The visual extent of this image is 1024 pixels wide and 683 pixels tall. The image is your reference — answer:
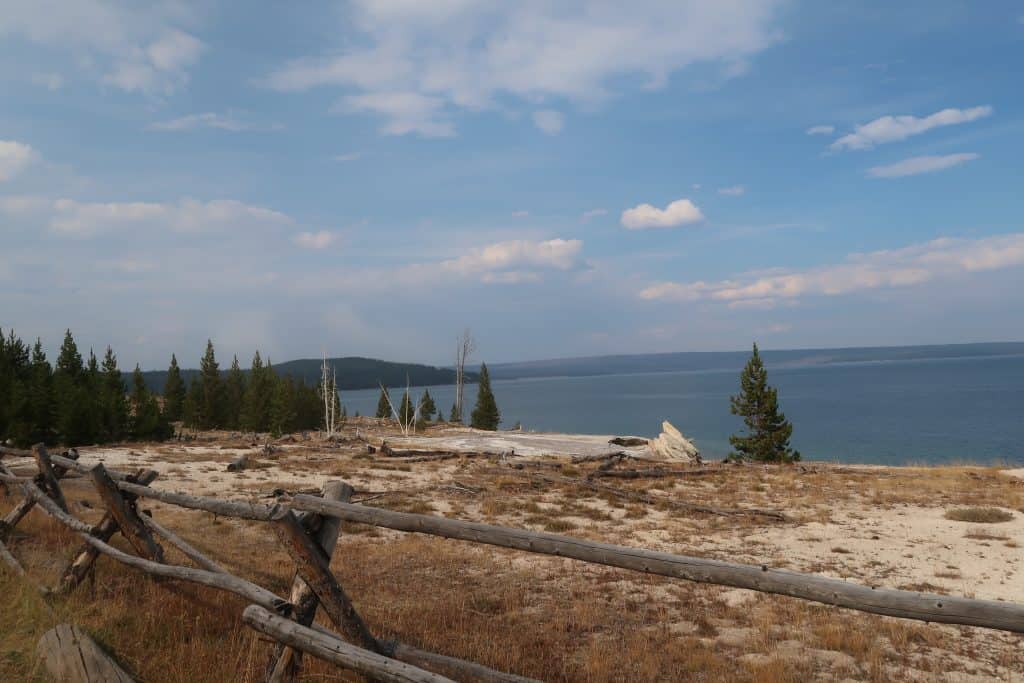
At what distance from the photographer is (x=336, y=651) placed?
3.81m

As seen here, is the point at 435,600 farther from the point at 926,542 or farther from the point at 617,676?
the point at 926,542

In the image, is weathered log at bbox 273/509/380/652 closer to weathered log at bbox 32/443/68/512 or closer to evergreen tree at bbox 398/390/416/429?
weathered log at bbox 32/443/68/512

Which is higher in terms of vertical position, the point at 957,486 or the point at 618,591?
the point at 618,591

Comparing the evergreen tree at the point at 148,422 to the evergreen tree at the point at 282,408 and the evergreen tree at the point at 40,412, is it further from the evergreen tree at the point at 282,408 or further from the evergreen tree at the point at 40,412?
the evergreen tree at the point at 282,408

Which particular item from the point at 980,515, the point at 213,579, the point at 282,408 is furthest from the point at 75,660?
the point at 282,408

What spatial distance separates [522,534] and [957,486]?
22.0 meters

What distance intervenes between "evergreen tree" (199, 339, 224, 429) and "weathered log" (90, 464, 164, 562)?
6756cm

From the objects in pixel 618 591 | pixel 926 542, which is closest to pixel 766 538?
pixel 926 542

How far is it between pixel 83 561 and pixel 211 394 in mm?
68732

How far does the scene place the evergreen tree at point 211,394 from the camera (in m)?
66.9

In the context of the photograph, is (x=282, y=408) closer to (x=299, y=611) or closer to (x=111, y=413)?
(x=111, y=413)

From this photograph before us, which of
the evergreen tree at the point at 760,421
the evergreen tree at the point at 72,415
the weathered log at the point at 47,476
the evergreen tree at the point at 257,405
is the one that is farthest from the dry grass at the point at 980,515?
the evergreen tree at the point at 257,405

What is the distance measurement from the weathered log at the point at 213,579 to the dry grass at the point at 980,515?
52.8 ft

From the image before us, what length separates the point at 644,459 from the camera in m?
28.4
